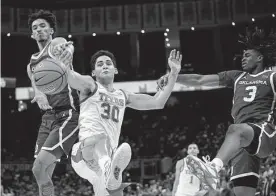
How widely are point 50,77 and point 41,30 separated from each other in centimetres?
86

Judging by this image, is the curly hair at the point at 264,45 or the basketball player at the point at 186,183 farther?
the basketball player at the point at 186,183

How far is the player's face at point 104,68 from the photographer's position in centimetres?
594

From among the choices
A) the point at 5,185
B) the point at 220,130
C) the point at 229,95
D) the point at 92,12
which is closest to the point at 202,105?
the point at 229,95

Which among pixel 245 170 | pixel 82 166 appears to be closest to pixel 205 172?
pixel 82 166

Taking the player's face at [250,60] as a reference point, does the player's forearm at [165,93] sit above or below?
below

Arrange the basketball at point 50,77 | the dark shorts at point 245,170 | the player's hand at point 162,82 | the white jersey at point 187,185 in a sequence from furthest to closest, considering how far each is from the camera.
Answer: the white jersey at point 187,185 < the dark shorts at point 245,170 < the player's hand at point 162,82 < the basketball at point 50,77

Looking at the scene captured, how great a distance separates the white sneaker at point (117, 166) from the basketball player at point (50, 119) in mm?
1021

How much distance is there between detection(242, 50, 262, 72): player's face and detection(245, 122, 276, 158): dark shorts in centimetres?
85

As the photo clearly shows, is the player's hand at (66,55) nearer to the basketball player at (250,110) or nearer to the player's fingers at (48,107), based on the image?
the player's fingers at (48,107)

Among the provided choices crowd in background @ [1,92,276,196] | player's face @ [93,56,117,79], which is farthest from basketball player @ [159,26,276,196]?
crowd in background @ [1,92,276,196]

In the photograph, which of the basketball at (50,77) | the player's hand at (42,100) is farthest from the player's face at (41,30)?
the player's hand at (42,100)

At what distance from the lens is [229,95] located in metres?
25.5

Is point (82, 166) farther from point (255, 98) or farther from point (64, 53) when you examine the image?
point (255, 98)

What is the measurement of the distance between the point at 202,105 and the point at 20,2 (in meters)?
10.3
